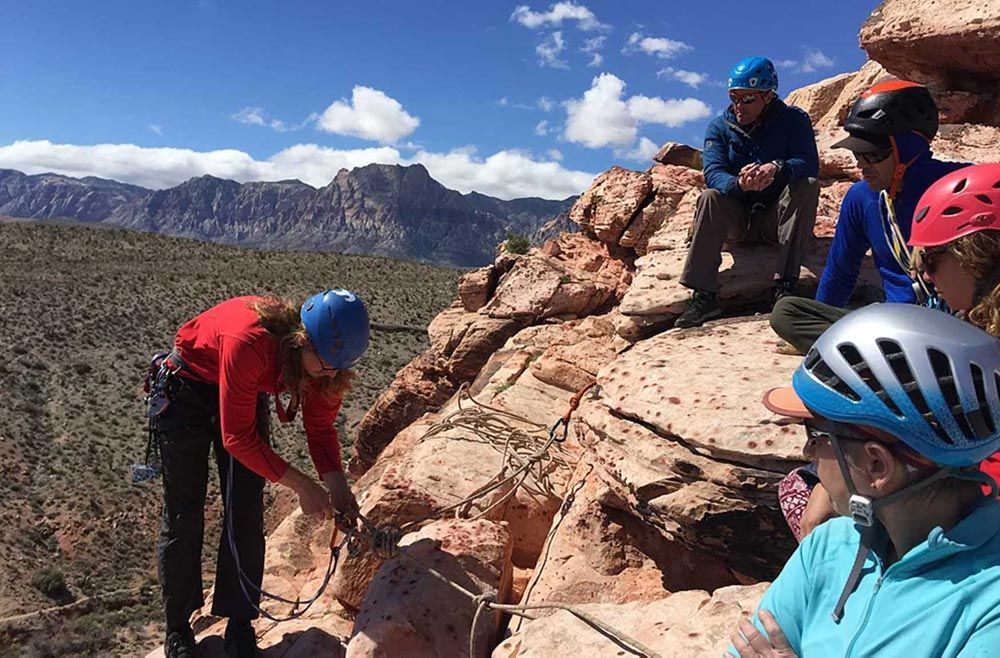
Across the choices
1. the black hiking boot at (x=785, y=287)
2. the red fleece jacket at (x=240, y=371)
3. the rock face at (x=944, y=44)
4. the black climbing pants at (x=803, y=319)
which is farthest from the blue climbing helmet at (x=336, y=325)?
the rock face at (x=944, y=44)

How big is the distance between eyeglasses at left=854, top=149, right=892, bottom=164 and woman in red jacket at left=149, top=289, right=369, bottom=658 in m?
2.96

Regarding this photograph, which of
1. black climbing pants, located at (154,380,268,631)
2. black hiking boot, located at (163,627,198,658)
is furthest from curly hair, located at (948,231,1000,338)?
black hiking boot, located at (163,627,198,658)

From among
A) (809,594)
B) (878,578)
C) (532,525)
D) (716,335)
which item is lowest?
(532,525)

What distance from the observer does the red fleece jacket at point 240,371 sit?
3648 millimetres

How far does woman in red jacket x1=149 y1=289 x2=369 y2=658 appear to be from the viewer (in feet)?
12.1

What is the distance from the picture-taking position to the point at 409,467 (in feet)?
18.2

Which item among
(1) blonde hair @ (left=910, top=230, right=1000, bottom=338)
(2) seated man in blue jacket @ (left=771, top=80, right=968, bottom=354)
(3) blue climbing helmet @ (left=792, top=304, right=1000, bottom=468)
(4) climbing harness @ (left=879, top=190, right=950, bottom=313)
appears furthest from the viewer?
(2) seated man in blue jacket @ (left=771, top=80, right=968, bottom=354)

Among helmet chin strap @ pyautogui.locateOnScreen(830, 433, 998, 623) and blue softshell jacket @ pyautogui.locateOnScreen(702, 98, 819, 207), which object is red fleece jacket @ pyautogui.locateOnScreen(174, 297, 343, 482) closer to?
helmet chin strap @ pyautogui.locateOnScreen(830, 433, 998, 623)

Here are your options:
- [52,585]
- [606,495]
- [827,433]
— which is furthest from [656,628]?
[52,585]

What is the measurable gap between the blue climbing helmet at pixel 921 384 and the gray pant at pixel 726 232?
3893 millimetres

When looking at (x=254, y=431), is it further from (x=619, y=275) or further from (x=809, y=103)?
(x=809, y=103)

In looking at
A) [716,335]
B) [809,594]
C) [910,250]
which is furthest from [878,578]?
[716,335]

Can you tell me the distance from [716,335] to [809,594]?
3421 mm

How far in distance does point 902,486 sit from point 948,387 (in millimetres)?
256
